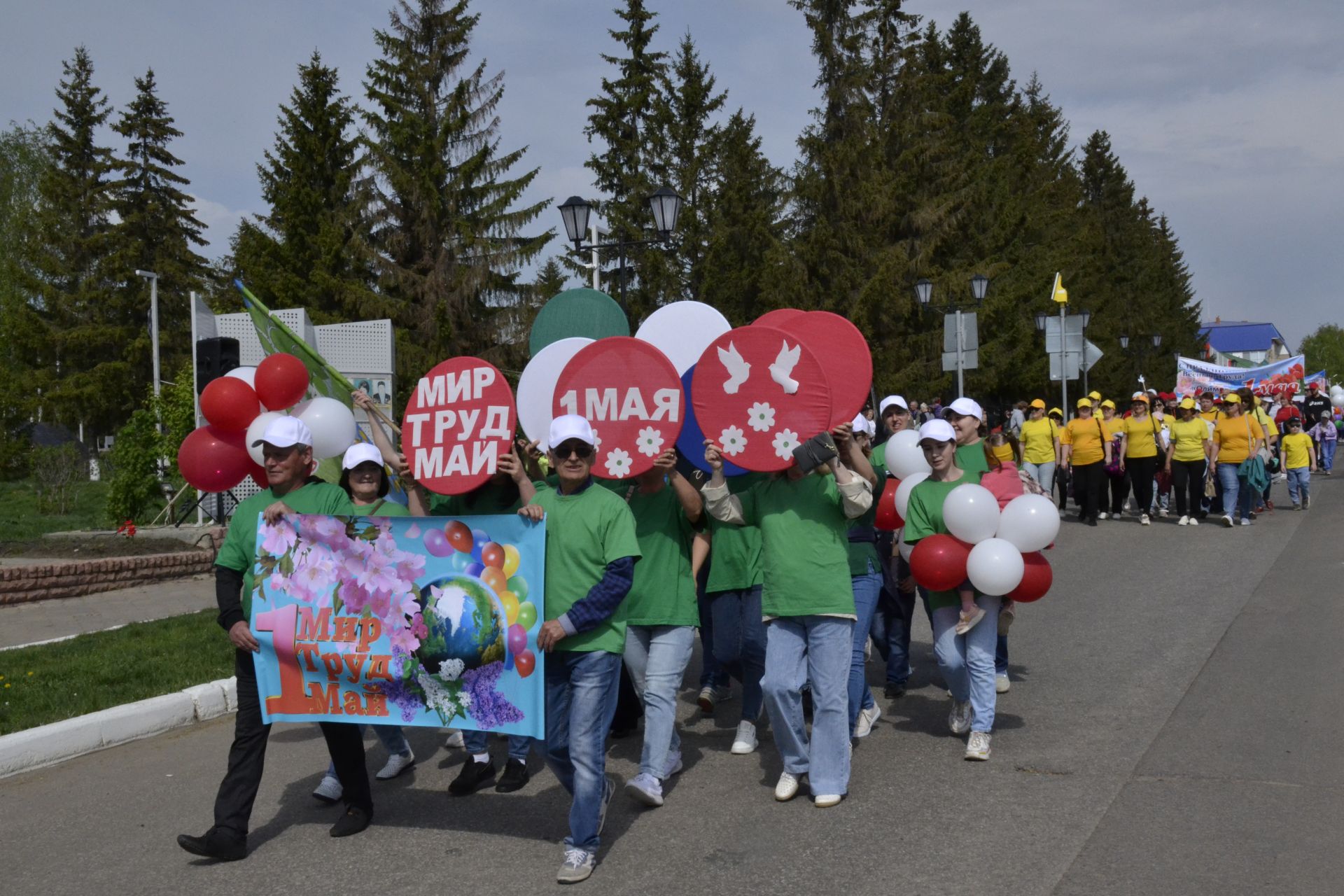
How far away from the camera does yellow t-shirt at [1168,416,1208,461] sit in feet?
55.5

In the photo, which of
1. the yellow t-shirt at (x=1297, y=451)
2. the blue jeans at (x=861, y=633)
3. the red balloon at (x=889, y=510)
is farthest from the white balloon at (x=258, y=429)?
the yellow t-shirt at (x=1297, y=451)

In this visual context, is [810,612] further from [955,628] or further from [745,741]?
[745,741]

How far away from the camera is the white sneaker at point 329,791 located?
19.2ft

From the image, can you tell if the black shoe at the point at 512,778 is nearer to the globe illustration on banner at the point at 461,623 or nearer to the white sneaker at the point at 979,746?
the globe illustration on banner at the point at 461,623

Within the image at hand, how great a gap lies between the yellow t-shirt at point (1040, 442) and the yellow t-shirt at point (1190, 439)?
5.76 ft

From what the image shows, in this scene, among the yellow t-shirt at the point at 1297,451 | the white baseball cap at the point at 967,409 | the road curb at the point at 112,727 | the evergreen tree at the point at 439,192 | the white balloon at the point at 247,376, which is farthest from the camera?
the evergreen tree at the point at 439,192

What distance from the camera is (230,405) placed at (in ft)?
20.2

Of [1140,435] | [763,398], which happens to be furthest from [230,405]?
[1140,435]

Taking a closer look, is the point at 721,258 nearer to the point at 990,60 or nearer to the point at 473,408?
the point at 990,60

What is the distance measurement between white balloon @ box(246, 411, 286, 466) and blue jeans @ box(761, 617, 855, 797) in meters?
2.70

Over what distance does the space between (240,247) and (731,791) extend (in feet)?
121

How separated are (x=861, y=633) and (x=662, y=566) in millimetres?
1371

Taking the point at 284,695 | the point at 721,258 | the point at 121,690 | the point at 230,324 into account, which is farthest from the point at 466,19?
the point at 284,695

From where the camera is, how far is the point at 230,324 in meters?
16.7
